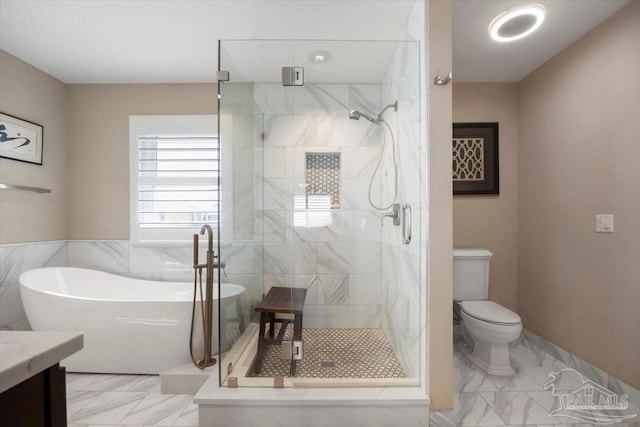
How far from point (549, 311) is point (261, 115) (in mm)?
2830

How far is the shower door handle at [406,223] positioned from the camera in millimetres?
1905

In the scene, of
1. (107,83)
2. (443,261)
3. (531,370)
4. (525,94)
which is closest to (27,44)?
(107,83)

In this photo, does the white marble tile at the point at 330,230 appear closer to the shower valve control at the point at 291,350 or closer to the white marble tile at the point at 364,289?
the white marble tile at the point at 364,289

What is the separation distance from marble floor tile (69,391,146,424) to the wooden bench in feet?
3.06

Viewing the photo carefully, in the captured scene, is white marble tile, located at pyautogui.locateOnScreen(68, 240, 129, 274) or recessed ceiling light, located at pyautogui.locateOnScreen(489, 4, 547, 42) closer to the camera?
recessed ceiling light, located at pyautogui.locateOnScreen(489, 4, 547, 42)

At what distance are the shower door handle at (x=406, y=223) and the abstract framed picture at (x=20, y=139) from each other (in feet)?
10.6

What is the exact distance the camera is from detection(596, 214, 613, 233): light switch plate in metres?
2.04

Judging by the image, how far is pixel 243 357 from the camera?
6.13 feet

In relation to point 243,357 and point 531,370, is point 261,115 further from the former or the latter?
point 531,370

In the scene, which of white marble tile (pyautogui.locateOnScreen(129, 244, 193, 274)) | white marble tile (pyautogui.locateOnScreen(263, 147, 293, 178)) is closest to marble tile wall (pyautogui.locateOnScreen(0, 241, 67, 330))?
white marble tile (pyautogui.locateOnScreen(129, 244, 193, 274))

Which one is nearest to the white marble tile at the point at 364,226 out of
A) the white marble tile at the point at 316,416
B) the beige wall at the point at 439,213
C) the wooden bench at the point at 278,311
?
the beige wall at the point at 439,213

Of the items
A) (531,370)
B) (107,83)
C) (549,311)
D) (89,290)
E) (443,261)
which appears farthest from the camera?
(107,83)

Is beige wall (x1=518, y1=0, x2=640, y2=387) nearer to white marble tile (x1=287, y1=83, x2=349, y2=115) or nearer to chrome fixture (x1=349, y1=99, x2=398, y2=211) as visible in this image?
chrome fixture (x1=349, y1=99, x2=398, y2=211)

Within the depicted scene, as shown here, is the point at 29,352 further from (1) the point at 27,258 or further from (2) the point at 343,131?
(1) the point at 27,258
